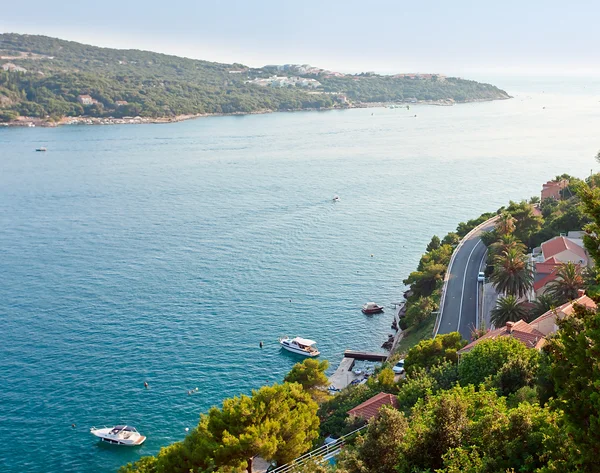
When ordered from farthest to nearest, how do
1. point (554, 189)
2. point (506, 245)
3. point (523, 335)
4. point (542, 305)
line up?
point (554, 189) → point (506, 245) → point (542, 305) → point (523, 335)

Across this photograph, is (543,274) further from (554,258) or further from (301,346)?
(301,346)

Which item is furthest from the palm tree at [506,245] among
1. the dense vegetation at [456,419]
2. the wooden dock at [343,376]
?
the dense vegetation at [456,419]

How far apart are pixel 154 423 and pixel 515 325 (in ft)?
67.7

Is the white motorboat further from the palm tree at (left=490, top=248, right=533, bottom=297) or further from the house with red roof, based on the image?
the house with red roof

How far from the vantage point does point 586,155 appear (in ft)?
386

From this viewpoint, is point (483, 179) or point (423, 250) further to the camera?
point (483, 179)

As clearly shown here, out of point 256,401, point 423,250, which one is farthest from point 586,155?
point 256,401

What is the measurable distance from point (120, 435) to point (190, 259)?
3076 cm

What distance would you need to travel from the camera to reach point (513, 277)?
4091 centimetres

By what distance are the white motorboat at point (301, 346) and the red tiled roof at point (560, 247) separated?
17.8m

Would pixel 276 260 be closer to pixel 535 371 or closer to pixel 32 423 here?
pixel 32 423

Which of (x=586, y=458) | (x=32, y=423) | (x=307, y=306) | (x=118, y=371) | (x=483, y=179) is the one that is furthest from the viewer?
(x=483, y=179)

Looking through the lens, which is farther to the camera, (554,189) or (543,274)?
(554,189)

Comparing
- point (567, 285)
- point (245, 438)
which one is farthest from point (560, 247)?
point (245, 438)
